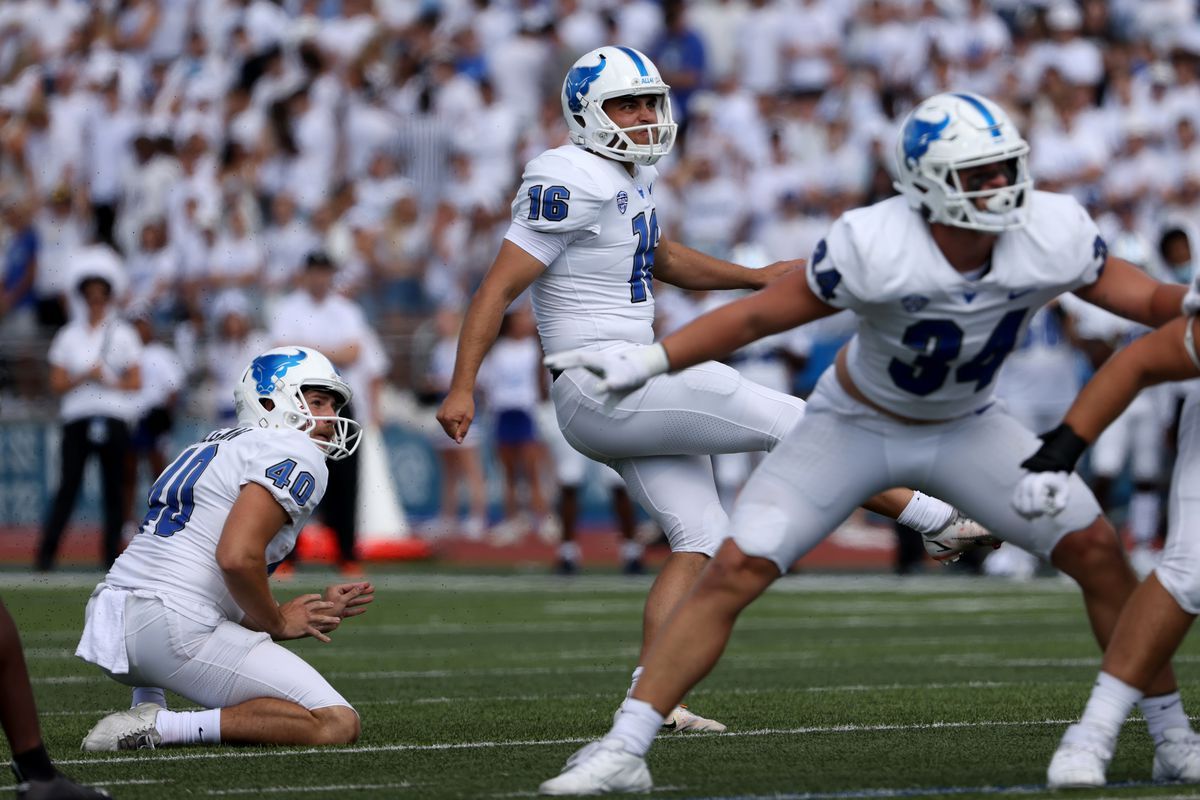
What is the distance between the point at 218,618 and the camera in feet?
19.5

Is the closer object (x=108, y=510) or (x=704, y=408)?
(x=704, y=408)

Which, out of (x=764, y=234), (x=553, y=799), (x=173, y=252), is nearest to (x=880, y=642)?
(x=553, y=799)

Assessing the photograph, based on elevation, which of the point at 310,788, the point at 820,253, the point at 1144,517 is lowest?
the point at 1144,517

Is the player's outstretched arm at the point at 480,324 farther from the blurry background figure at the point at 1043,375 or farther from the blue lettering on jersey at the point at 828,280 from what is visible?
the blurry background figure at the point at 1043,375

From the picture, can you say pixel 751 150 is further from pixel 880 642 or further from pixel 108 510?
pixel 880 642

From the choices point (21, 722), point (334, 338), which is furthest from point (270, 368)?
point (334, 338)

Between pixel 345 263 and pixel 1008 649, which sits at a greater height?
pixel 345 263

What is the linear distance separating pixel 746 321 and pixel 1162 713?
1.34m

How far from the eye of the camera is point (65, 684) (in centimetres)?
786

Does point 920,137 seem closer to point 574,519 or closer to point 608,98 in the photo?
point 608,98

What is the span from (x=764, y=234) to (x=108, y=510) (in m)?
5.70

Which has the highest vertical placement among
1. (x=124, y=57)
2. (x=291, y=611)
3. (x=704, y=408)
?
(x=124, y=57)

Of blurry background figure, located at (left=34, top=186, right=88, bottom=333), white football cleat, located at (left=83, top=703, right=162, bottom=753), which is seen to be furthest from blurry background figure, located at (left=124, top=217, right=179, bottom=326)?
white football cleat, located at (left=83, top=703, right=162, bottom=753)

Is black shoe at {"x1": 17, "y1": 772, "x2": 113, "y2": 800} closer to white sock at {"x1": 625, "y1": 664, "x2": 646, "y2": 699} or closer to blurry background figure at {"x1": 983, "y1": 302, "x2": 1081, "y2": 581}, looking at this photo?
white sock at {"x1": 625, "y1": 664, "x2": 646, "y2": 699}
